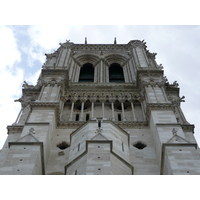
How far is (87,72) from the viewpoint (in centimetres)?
3669

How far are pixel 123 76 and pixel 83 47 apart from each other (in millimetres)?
7701

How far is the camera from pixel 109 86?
27609 mm

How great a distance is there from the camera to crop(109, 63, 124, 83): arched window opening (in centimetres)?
3397

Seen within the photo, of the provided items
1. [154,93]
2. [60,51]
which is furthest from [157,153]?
[60,51]

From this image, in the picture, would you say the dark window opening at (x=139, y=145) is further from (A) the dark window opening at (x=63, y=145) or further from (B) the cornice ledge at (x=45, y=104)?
(B) the cornice ledge at (x=45, y=104)

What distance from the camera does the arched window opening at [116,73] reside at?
34.0m

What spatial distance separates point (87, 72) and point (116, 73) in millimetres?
3180

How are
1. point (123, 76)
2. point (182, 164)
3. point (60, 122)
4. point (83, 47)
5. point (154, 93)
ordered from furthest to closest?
point (83, 47), point (123, 76), point (154, 93), point (60, 122), point (182, 164)

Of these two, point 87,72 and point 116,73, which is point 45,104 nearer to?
point 87,72

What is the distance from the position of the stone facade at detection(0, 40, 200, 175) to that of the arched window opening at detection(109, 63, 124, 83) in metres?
0.28

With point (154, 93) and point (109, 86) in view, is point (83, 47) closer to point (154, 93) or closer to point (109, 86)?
point (109, 86)

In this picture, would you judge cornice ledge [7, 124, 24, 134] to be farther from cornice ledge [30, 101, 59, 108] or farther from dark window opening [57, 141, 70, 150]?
dark window opening [57, 141, 70, 150]

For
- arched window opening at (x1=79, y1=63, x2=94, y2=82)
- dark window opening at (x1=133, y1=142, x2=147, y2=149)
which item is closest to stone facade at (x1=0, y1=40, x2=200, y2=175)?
dark window opening at (x1=133, y1=142, x2=147, y2=149)

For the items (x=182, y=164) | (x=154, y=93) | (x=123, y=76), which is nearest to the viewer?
(x=182, y=164)
